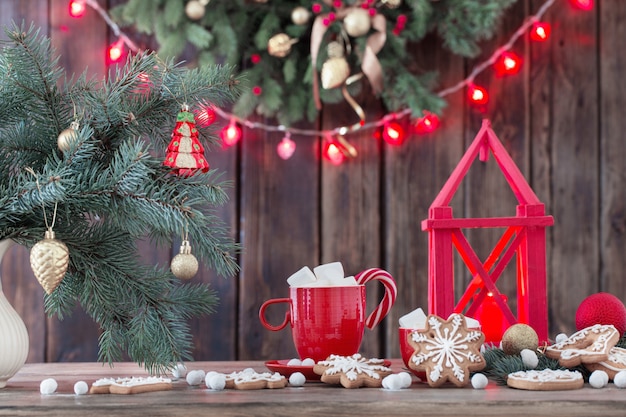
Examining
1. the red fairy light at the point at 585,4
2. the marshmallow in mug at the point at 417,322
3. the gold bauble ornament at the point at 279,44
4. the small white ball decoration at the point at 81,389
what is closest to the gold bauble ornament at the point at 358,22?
the gold bauble ornament at the point at 279,44

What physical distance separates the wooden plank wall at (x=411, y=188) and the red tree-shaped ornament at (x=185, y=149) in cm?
109

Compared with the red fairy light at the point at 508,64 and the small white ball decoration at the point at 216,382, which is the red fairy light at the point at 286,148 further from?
the small white ball decoration at the point at 216,382

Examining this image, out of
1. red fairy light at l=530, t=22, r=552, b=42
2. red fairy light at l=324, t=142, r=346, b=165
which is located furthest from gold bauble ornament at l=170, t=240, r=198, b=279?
red fairy light at l=530, t=22, r=552, b=42

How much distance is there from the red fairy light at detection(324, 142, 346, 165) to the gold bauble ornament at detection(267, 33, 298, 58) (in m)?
0.26

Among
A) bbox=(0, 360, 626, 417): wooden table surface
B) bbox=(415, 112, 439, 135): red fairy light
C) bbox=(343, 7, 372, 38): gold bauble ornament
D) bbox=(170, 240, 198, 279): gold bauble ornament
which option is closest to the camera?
bbox=(0, 360, 626, 417): wooden table surface

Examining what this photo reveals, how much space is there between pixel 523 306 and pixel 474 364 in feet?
0.74

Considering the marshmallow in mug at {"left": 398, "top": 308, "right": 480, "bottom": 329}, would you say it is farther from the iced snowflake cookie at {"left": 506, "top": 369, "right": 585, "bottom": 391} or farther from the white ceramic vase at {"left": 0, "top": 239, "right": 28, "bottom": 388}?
the white ceramic vase at {"left": 0, "top": 239, "right": 28, "bottom": 388}

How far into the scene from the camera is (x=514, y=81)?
6.57 ft

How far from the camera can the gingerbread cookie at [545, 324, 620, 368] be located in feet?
2.68

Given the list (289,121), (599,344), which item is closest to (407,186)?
(289,121)

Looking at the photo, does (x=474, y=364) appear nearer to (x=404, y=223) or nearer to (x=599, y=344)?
(x=599, y=344)

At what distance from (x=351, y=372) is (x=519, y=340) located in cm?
22

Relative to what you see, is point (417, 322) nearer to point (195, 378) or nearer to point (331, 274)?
point (331, 274)

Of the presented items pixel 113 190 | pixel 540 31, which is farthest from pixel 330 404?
pixel 540 31
